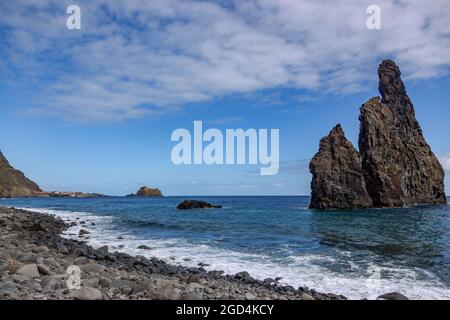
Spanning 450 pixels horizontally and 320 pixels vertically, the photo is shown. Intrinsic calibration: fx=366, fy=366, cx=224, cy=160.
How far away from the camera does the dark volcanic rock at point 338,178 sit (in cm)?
8306

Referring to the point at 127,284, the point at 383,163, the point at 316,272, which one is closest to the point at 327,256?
the point at 316,272

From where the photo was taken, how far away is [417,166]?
10650 cm

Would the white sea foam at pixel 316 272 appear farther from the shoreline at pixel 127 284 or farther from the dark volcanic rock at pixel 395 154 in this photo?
the dark volcanic rock at pixel 395 154

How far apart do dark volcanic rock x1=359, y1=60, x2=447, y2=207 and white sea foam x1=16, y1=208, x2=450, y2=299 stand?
7448cm

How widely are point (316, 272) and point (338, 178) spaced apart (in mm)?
69632

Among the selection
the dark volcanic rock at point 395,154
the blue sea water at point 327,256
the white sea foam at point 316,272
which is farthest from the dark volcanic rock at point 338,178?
the white sea foam at point 316,272

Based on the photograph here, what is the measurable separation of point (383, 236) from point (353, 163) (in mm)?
53526

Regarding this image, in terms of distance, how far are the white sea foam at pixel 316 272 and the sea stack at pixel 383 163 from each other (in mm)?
62926

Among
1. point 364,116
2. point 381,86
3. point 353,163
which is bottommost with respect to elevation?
point 353,163

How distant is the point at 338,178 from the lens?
274ft

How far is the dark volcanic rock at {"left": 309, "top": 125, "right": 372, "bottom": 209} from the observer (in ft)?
273

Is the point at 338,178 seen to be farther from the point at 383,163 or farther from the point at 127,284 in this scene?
the point at 127,284
